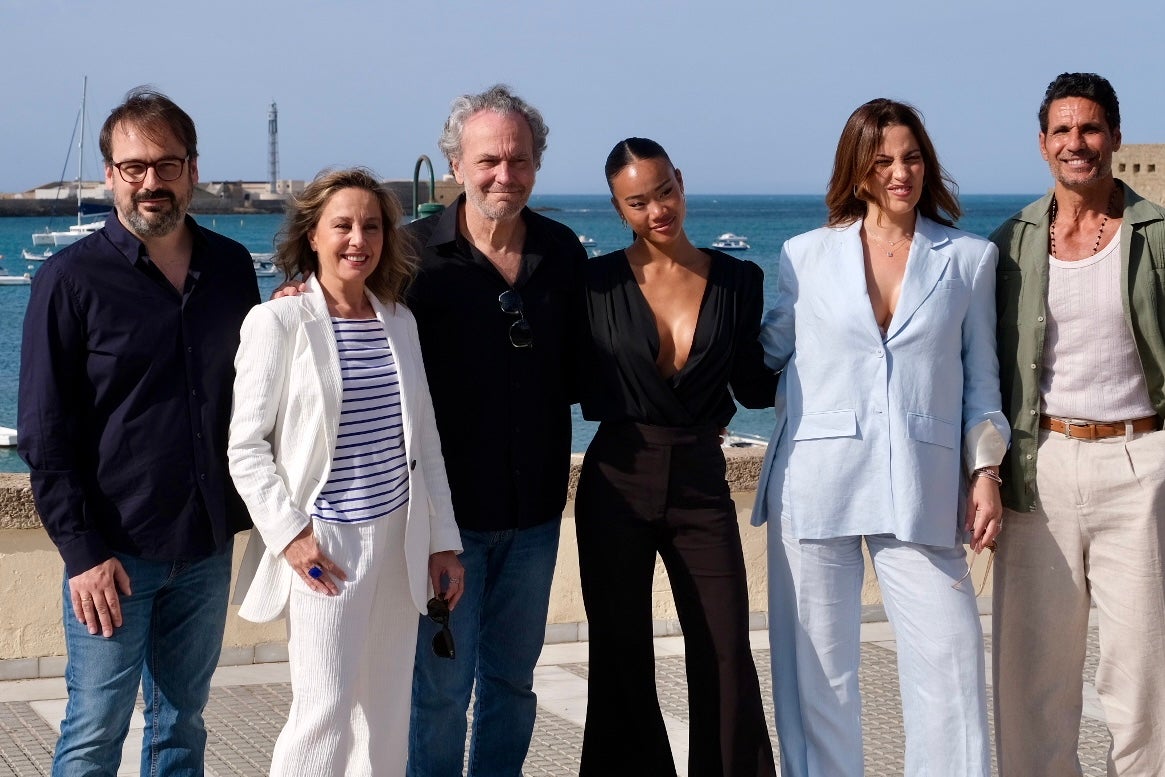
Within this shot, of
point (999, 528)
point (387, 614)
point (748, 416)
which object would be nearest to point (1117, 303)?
point (999, 528)

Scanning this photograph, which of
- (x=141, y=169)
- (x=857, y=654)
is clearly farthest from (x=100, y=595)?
(x=857, y=654)

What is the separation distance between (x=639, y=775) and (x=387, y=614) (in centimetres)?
103

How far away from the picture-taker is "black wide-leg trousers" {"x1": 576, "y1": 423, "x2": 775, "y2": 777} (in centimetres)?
392

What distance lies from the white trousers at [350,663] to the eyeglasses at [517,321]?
616mm

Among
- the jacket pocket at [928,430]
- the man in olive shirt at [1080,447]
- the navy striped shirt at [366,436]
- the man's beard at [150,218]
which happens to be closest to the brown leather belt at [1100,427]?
the man in olive shirt at [1080,447]

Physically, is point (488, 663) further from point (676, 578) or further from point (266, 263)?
point (266, 263)

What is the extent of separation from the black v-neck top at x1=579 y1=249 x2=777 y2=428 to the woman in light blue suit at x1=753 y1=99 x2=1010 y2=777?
0.09 metres

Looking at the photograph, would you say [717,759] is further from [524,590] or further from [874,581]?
[874,581]

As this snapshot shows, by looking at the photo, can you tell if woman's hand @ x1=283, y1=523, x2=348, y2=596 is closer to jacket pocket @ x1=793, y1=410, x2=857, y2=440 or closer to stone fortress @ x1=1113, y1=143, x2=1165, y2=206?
jacket pocket @ x1=793, y1=410, x2=857, y2=440

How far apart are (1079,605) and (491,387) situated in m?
1.70

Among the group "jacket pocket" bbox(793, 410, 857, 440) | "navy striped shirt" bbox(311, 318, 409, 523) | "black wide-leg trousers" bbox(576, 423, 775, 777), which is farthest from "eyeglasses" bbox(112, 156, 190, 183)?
"jacket pocket" bbox(793, 410, 857, 440)

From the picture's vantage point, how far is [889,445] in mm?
3799

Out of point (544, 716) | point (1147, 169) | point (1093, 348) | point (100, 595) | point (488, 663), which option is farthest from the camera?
point (1147, 169)

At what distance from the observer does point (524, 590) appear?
4.05m
